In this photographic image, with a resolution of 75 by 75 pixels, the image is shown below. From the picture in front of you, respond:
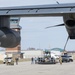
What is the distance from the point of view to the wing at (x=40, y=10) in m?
9.52

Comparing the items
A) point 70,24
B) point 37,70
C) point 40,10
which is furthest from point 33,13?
point 37,70

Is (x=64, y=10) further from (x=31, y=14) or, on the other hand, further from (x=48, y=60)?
(x=48, y=60)

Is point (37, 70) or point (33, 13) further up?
point (33, 13)

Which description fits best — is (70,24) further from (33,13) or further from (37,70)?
(37,70)

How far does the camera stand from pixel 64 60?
7606cm

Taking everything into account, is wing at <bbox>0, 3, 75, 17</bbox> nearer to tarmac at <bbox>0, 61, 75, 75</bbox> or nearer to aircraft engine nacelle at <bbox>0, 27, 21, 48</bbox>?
aircraft engine nacelle at <bbox>0, 27, 21, 48</bbox>

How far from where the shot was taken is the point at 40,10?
984 cm

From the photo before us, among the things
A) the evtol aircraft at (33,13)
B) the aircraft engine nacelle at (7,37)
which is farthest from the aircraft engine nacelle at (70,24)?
the aircraft engine nacelle at (7,37)

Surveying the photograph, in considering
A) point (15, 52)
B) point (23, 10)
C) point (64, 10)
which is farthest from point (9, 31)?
point (15, 52)

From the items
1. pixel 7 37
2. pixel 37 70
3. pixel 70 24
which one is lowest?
pixel 37 70

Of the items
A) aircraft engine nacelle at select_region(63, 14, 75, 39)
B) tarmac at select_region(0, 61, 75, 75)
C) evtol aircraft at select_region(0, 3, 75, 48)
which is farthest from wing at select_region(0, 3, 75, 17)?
tarmac at select_region(0, 61, 75, 75)

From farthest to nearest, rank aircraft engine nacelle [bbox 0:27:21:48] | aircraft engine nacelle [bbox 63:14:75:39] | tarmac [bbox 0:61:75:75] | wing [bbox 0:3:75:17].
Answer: tarmac [bbox 0:61:75:75]
aircraft engine nacelle [bbox 0:27:21:48]
aircraft engine nacelle [bbox 63:14:75:39]
wing [bbox 0:3:75:17]

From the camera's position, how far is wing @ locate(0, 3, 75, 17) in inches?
375

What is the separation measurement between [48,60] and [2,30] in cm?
5409
